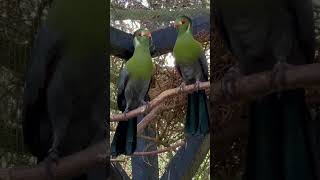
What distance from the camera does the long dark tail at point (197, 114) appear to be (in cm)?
98

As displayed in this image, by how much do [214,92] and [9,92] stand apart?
1.37 ft

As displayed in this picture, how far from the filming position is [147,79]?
3.28 ft

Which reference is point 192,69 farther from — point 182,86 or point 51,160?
point 51,160

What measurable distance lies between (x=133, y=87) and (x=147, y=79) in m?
0.03

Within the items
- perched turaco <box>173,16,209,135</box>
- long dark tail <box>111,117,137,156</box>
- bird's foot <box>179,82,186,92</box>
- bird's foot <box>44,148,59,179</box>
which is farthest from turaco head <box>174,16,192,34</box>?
bird's foot <box>44,148,59,179</box>

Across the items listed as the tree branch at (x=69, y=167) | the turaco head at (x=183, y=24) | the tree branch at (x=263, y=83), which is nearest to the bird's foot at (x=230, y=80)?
the tree branch at (x=263, y=83)

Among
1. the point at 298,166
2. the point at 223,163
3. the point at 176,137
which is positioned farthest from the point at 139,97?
the point at 298,166

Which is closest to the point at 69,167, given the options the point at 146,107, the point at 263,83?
the point at 146,107

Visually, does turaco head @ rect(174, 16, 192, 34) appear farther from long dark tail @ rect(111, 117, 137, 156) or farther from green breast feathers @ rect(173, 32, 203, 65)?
long dark tail @ rect(111, 117, 137, 156)

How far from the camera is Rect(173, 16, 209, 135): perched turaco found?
0.98 meters

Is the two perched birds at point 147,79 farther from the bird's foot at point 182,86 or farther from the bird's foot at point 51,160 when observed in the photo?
the bird's foot at point 51,160

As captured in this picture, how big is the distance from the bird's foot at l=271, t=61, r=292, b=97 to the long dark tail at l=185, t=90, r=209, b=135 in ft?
0.51

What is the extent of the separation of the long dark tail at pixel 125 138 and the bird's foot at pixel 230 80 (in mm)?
198

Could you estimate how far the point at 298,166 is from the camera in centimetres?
88
